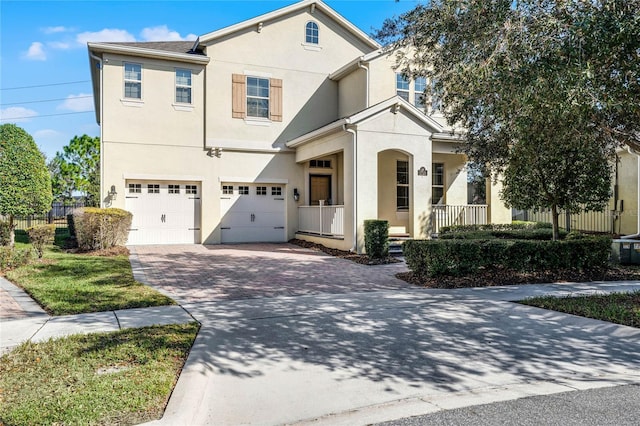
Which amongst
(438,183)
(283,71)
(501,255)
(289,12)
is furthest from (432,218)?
(289,12)

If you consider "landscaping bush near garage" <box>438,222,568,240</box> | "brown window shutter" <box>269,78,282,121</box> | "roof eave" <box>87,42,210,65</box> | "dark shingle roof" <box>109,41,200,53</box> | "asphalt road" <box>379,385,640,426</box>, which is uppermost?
"dark shingle roof" <box>109,41,200,53</box>

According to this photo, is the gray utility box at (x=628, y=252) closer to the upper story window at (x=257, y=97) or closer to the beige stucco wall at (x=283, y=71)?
the beige stucco wall at (x=283, y=71)

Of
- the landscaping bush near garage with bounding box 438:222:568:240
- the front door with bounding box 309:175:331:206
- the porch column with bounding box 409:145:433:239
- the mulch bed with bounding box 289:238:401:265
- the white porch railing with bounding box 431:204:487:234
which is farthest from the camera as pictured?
the front door with bounding box 309:175:331:206

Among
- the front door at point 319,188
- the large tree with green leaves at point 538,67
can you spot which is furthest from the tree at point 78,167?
the large tree with green leaves at point 538,67

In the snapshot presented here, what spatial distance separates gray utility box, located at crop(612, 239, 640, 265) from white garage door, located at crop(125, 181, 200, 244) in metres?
14.0

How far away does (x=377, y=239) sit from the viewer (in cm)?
1308

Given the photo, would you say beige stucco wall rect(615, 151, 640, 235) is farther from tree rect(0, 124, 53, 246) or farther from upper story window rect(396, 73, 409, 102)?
tree rect(0, 124, 53, 246)

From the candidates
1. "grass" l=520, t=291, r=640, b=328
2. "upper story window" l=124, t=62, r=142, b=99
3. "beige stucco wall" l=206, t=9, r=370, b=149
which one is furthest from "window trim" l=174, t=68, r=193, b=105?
"grass" l=520, t=291, r=640, b=328

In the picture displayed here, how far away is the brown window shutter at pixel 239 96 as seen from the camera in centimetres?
1777

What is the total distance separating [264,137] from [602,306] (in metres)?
13.6

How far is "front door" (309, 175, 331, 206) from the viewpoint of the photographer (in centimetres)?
1898

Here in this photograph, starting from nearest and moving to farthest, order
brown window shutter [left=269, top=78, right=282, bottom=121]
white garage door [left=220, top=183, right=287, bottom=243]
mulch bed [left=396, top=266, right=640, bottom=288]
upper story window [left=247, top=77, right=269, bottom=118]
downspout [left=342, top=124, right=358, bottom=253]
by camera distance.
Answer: mulch bed [left=396, top=266, right=640, bottom=288]
downspout [left=342, top=124, right=358, bottom=253]
white garage door [left=220, top=183, right=287, bottom=243]
upper story window [left=247, top=77, right=269, bottom=118]
brown window shutter [left=269, top=78, right=282, bottom=121]

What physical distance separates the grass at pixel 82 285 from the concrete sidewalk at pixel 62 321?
0.26 metres

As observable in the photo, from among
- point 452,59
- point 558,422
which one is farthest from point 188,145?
point 558,422
